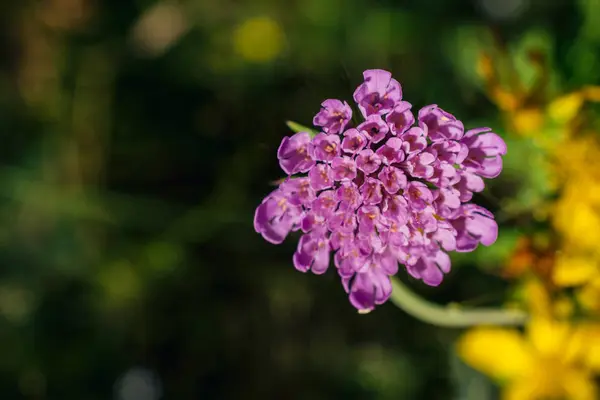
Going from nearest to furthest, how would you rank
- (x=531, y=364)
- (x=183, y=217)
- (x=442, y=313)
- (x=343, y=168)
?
(x=343, y=168)
(x=442, y=313)
(x=531, y=364)
(x=183, y=217)

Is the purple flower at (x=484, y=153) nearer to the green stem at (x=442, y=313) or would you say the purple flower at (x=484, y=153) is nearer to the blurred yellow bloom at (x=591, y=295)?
the green stem at (x=442, y=313)

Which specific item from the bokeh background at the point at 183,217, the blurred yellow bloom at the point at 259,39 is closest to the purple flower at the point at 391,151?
the bokeh background at the point at 183,217

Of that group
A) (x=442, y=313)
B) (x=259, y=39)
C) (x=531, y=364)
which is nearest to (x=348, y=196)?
(x=442, y=313)

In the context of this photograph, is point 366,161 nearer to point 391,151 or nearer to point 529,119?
point 391,151

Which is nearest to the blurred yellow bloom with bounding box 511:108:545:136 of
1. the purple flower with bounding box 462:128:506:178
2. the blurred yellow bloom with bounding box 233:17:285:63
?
the purple flower with bounding box 462:128:506:178

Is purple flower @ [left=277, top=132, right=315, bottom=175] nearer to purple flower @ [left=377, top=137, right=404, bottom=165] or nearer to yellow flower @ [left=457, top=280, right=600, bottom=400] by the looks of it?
purple flower @ [left=377, top=137, right=404, bottom=165]

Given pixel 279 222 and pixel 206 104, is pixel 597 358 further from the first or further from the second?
pixel 206 104
